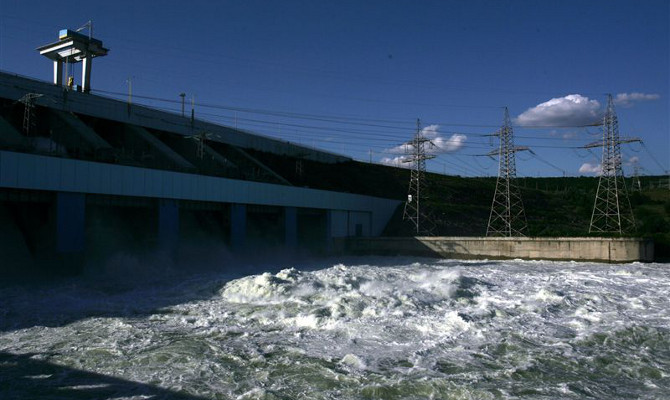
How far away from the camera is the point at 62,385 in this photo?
7371mm

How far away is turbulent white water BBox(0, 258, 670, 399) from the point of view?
7.41 metres

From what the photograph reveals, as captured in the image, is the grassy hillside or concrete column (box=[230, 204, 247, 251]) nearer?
concrete column (box=[230, 204, 247, 251])

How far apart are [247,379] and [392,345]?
3118mm

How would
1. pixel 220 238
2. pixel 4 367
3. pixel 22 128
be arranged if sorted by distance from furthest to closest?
pixel 220 238 → pixel 22 128 → pixel 4 367

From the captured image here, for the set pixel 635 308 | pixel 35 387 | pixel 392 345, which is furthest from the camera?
pixel 635 308

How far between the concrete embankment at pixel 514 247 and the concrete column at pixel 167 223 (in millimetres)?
14342

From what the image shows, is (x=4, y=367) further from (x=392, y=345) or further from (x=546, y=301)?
(x=546, y=301)

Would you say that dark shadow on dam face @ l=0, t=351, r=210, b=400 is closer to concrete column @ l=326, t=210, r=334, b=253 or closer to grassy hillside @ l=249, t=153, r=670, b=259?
concrete column @ l=326, t=210, r=334, b=253

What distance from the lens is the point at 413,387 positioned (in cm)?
738

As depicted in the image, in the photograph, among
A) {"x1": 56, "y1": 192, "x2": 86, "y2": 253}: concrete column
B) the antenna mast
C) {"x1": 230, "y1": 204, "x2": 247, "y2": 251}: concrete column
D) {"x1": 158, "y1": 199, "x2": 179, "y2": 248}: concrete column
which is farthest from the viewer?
{"x1": 230, "y1": 204, "x2": 247, "y2": 251}: concrete column

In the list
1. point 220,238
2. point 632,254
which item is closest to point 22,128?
point 220,238

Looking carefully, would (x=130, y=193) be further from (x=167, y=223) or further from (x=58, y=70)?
(x=58, y=70)

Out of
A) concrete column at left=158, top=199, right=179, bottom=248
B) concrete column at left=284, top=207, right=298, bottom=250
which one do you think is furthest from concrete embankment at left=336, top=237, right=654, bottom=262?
concrete column at left=158, top=199, right=179, bottom=248

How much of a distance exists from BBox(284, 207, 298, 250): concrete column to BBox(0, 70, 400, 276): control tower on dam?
70 mm
